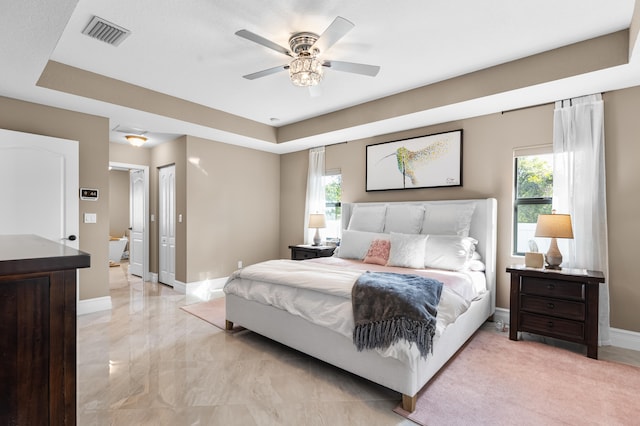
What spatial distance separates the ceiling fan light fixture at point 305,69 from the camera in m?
2.66

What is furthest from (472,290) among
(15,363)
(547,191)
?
(15,363)

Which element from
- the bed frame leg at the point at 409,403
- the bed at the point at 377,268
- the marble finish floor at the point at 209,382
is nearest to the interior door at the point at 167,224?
the marble finish floor at the point at 209,382

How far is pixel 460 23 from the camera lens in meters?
2.54

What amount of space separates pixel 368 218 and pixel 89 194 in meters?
3.58

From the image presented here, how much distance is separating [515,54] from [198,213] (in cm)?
450

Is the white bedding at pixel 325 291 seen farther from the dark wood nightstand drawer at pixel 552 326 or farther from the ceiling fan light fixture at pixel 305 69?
the ceiling fan light fixture at pixel 305 69

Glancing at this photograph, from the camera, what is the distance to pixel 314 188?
567 cm

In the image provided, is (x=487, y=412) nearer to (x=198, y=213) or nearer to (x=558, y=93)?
(x=558, y=93)

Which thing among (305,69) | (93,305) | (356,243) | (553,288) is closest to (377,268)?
(356,243)

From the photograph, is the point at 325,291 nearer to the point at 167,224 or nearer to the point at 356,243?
the point at 356,243

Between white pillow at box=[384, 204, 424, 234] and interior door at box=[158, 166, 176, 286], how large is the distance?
11.3ft

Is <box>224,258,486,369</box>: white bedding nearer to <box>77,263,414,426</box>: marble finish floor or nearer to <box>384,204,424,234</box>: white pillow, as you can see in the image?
<box>77,263,414,426</box>: marble finish floor

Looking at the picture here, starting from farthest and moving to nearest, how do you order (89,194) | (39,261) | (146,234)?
(146,234), (89,194), (39,261)

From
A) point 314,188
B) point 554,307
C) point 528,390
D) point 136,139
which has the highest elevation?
point 136,139
